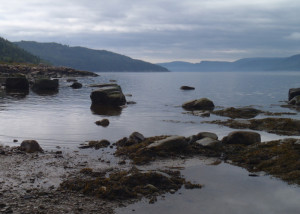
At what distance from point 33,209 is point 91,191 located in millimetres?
2150

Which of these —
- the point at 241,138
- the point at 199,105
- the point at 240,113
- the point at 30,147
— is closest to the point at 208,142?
the point at 241,138

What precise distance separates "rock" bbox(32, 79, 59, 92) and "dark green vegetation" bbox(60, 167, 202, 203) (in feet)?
178

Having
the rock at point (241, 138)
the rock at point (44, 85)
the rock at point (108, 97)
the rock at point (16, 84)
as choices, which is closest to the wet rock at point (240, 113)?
the rock at point (241, 138)

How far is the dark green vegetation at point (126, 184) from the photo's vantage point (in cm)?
1068

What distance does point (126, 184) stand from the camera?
37.5 ft

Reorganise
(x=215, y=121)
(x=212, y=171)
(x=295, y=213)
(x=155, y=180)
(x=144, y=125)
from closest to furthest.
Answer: (x=295, y=213), (x=155, y=180), (x=212, y=171), (x=144, y=125), (x=215, y=121)

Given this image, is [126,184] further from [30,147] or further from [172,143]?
[30,147]

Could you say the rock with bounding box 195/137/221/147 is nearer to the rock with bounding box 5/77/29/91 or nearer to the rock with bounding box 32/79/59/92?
the rock with bounding box 5/77/29/91

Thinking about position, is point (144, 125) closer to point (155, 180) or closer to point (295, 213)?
point (155, 180)

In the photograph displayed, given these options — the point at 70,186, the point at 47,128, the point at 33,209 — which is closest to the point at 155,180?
the point at 70,186

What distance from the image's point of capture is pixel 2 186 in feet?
36.0

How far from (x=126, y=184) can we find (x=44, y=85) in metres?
56.4


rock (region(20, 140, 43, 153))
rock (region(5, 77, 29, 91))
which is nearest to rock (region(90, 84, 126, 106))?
rock (region(20, 140, 43, 153))

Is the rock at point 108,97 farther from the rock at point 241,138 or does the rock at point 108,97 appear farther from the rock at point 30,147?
the rock at point 30,147
